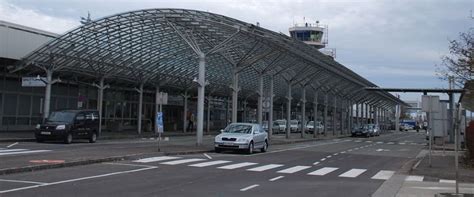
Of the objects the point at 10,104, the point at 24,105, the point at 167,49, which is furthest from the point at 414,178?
the point at 24,105

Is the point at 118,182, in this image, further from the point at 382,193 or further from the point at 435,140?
the point at 435,140

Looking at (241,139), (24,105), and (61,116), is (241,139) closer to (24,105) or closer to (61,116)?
(61,116)

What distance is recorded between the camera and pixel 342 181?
16.6 metres

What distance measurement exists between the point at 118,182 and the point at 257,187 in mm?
3468

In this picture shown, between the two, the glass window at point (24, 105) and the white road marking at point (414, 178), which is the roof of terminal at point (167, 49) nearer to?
the glass window at point (24, 105)

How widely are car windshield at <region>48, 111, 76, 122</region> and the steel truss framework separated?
220 inches

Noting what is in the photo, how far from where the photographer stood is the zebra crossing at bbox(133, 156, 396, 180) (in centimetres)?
1908

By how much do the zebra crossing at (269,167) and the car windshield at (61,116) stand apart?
1013 cm

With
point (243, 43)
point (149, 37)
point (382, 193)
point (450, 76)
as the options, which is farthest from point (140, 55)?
point (382, 193)

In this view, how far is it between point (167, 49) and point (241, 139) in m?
17.9

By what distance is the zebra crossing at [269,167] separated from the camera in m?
19.1

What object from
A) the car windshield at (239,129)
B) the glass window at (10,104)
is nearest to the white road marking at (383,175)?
the car windshield at (239,129)

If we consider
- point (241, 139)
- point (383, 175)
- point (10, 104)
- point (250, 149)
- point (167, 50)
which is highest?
point (167, 50)

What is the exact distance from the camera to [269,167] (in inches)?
811
